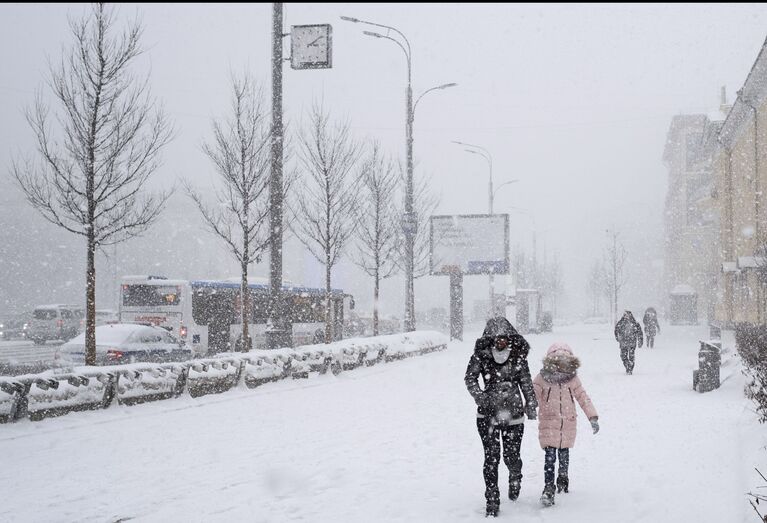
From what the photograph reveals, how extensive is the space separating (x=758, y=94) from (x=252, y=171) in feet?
78.2

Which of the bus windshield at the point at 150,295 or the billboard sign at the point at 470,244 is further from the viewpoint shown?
the billboard sign at the point at 470,244

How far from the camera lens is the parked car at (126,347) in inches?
650

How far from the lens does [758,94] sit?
104 ft

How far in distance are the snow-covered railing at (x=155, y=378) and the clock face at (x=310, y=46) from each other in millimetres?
6259

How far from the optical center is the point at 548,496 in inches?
246

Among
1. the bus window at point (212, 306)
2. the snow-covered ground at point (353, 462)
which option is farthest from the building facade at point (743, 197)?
the bus window at point (212, 306)

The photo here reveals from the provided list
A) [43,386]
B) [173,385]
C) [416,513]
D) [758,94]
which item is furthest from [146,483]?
[758,94]

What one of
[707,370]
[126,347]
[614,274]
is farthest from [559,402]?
[614,274]

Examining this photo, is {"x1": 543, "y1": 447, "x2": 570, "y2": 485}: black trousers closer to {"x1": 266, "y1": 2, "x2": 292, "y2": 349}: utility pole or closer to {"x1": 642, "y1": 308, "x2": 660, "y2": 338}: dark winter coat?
{"x1": 266, "y1": 2, "x2": 292, "y2": 349}: utility pole

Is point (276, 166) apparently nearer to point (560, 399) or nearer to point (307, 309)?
point (560, 399)

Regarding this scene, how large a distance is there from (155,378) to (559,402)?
8.66m

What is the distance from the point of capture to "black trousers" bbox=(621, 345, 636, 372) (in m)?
18.5

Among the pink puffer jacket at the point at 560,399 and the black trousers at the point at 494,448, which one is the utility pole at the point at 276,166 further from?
the black trousers at the point at 494,448

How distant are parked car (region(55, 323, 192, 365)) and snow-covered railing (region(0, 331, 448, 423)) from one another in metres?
3.30
